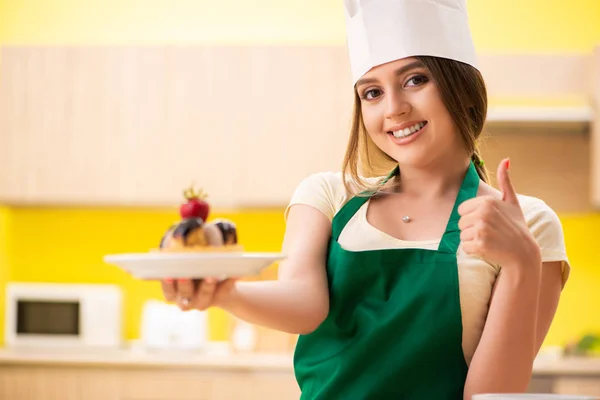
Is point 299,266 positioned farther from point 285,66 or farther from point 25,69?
point 25,69

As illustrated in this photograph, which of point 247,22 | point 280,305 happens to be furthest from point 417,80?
point 247,22

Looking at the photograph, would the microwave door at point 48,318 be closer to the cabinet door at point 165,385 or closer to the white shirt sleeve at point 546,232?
the cabinet door at point 165,385

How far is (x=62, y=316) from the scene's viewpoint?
4.10m

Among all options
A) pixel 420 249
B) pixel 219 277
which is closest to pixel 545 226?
pixel 420 249

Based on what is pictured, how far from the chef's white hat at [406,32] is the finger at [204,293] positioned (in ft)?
1.76

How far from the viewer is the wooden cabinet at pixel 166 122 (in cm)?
401

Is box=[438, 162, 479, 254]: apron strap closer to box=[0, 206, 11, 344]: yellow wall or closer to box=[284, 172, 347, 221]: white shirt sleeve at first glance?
box=[284, 172, 347, 221]: white shirt sleeve

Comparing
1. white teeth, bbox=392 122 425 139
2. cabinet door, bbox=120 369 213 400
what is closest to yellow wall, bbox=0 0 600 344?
cabinet door, bbox=120 369 213 400

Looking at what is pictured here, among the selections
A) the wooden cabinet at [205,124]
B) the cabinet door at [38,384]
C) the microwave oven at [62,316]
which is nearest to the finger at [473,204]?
the wooden cabinet at [205,124]

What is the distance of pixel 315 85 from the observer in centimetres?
402

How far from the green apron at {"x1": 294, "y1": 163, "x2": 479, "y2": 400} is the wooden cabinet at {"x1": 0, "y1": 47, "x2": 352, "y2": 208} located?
2611 millimetres

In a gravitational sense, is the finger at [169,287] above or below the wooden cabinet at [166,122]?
below

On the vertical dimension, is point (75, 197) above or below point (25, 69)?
below

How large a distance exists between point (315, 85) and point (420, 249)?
9.03 feet
